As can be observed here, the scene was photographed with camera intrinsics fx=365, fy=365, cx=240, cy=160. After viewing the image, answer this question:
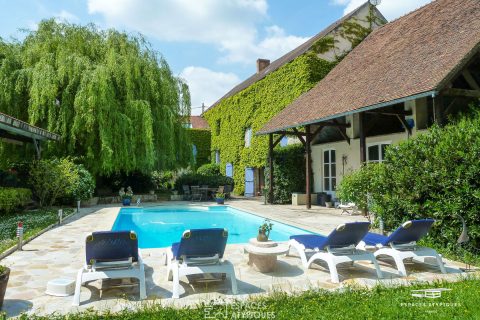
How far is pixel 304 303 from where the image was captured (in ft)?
13.2

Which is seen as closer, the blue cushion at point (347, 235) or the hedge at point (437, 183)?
the blue cushion at point (347, 235)

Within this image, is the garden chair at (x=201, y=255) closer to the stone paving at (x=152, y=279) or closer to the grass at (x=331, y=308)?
the stone paving at (x=152, y=279)

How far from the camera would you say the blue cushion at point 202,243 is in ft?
15.1

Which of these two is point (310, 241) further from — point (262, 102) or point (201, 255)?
point (262, 102)

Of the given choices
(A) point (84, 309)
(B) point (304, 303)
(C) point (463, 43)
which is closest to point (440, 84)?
(C) point (463, 43)

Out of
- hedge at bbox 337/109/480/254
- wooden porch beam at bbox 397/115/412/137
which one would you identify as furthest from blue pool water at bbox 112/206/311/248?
wooden porch beam at bbox 397/115/412/137

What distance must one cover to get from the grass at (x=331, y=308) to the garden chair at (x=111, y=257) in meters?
0.58

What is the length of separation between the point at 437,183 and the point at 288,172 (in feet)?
34.7

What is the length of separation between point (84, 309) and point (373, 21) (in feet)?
65.0

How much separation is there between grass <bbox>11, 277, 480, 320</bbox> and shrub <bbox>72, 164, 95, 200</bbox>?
12.2m

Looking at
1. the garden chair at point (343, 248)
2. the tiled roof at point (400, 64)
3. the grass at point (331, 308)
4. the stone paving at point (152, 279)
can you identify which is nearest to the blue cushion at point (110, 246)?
the stone paving at point (152, 279)

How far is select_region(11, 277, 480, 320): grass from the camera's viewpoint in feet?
11.8

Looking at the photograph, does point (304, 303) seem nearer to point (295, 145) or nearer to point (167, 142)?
point (295, 145)

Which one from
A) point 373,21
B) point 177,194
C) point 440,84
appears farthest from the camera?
point 177,194
